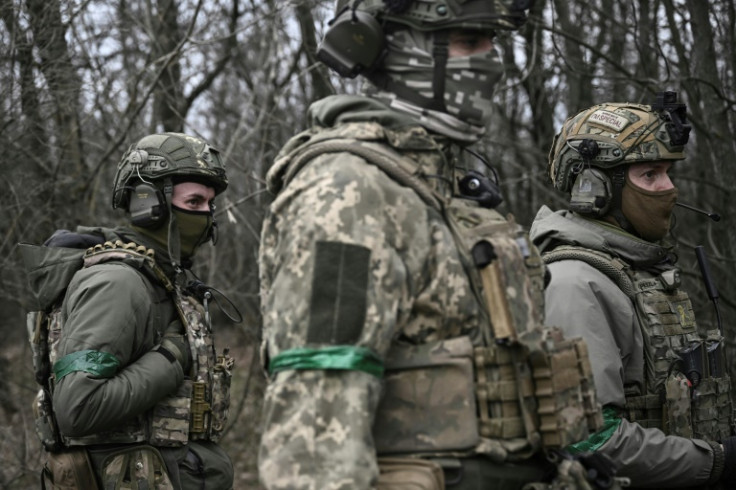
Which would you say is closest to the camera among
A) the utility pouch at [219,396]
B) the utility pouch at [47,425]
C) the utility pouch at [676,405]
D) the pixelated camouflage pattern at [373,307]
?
the pixelated camouflage pattern at [373,307]

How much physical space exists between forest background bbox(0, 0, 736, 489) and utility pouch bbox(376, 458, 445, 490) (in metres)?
3.76

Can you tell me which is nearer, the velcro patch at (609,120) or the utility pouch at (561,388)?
the utility pouch at (561,388)

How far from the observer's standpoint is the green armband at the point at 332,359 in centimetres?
252

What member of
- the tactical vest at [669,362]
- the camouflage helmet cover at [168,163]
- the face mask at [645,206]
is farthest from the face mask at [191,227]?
the face mask at [645,206]

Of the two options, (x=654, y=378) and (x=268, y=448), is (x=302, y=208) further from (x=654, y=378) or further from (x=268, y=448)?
(x=654, y=378)

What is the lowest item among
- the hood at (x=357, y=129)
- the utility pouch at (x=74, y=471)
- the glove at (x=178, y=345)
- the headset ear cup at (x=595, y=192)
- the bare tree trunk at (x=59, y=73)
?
the utility pouch at (x=74, y=471)

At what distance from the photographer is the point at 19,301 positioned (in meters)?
8.66

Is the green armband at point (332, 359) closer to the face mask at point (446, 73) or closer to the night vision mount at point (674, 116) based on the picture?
the face mask at point (446, 73)

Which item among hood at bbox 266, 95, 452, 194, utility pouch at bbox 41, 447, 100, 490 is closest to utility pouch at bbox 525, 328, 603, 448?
hood at bbox 266, 95, 452, 194

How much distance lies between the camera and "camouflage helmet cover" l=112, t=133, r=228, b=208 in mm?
5369

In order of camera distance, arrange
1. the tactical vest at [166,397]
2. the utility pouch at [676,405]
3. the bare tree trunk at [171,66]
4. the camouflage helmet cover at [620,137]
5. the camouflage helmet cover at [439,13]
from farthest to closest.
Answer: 1. the bare tree trunk at [171,66]
2. the tactical vest at [166,397]
3. the camouflage helmet cover at [620,137]
4. the utility pouch at [676,405]
5. the camouflage helmet cover at [439,13]

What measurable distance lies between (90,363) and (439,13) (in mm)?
2488

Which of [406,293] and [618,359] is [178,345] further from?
[406,293]

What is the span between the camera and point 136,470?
185 inches
